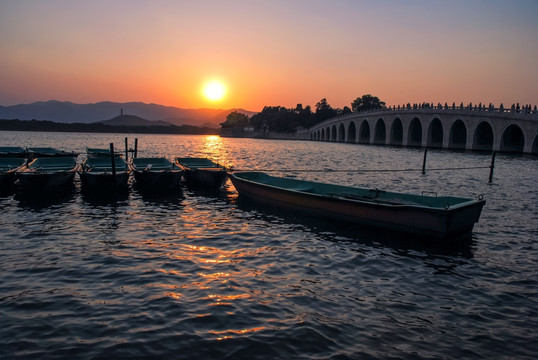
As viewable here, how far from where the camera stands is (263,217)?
55.4 feet

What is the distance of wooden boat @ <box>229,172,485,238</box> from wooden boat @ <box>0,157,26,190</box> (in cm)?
1260

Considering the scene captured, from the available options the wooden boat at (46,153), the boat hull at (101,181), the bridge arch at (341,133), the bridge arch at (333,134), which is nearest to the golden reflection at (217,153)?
the wooden boat at (46,153)

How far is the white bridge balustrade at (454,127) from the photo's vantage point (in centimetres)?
5606

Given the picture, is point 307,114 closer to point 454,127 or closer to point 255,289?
point 454,127

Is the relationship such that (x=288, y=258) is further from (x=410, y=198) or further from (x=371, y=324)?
(x=410, y=198)

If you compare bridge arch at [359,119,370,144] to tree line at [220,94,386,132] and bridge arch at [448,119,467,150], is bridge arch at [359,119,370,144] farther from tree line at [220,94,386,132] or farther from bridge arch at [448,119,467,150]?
tree line at [220,94,386,132]

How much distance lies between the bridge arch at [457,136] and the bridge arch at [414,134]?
11.7 m

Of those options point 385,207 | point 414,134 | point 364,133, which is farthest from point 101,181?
point 364,133

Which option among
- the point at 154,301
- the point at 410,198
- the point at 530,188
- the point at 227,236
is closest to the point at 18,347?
the point at 154,301

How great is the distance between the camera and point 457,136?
250ft

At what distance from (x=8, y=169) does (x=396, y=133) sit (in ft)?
289

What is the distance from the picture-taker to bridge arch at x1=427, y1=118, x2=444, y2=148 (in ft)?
260

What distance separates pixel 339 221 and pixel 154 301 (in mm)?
9033

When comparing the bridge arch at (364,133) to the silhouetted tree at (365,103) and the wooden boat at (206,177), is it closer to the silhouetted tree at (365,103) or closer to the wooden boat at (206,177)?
the silhouetted tree at (365,103)
